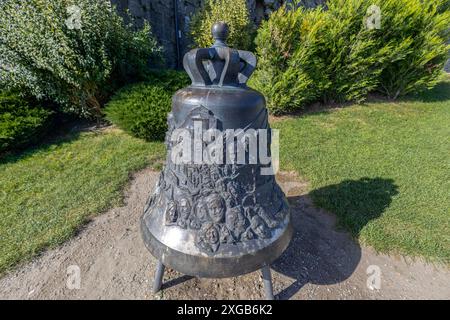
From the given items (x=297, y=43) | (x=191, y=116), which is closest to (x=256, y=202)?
(x=191, y=116)

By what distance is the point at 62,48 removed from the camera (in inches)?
170

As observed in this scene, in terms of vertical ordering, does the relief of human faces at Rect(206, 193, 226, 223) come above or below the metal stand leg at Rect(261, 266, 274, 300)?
above

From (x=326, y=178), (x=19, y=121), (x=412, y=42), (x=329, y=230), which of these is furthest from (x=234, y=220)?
(x=412, y=42)

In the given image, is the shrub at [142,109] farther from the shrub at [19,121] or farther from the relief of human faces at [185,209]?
the relief of human faces at [185,209]

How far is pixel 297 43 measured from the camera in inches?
226

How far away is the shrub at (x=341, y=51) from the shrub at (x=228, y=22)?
1.47m

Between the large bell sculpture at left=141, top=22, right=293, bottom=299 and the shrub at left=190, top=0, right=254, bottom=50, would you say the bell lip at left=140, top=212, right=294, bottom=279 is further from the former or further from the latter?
the shrub at left=190, top=0, right=254, bottom=50

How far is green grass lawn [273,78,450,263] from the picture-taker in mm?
2672

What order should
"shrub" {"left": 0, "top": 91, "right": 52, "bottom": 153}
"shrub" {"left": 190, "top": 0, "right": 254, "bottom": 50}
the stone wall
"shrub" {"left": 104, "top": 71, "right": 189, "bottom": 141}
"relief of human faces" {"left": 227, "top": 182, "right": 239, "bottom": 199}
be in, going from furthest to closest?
"shrub" {"left": 190, "top": 0, "right": 254, "bottom": 50} → the stone wall → "shrub" {"left": 104, "top": 71, "right": 189, "bottom": 141} → "shrub" {"left": 0, "top": 91, "right": 52, "bottom": 153} → "relief of human faces" {"left": 227, "top": 182, "right": 239, "bottom": 199}

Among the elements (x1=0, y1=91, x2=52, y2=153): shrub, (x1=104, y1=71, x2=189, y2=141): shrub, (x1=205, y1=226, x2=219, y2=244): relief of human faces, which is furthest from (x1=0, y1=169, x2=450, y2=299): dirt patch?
(x1=0, y1=91, x2=52, y2=153): shrub

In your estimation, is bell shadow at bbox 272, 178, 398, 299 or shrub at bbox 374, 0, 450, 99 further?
shrub at bbox 374, 0, 450, 99

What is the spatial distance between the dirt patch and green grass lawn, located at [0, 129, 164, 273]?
28 cm

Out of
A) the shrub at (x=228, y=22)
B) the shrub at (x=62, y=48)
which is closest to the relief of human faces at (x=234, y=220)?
the shrub at (x=62, y=48)

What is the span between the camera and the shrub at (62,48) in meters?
4.23
